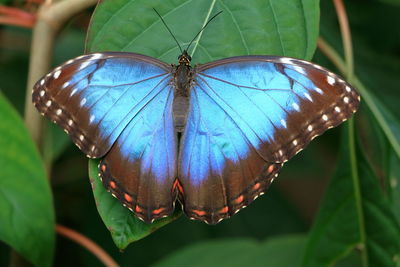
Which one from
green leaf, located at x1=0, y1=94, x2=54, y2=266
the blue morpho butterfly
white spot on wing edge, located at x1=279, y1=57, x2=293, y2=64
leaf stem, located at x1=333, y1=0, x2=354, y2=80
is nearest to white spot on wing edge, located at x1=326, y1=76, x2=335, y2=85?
the blue morpho butterfly

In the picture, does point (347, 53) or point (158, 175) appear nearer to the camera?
point (158, 175)

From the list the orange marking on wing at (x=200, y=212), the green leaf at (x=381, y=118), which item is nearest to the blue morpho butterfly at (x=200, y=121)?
the orange marking on wing at (x=200, y=212)

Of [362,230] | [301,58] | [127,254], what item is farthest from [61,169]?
[301,58]

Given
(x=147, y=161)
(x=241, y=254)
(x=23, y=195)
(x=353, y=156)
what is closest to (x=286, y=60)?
(x=147, y=161)

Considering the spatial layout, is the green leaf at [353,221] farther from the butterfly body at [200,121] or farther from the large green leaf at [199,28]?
the large green leaf at [199,28]

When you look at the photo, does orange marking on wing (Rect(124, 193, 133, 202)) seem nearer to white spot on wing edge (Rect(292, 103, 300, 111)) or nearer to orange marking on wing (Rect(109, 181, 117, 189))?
orange marking on wing (Rect(109, 181, 117, 189))

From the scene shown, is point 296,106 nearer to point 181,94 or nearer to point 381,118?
point 181,94

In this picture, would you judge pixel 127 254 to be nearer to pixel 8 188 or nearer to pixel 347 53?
pixel 8 188
